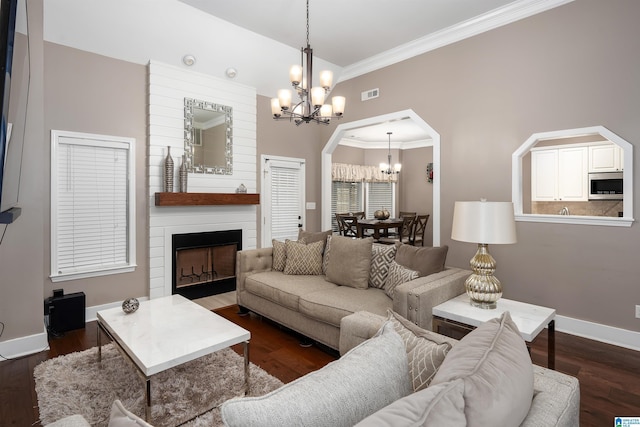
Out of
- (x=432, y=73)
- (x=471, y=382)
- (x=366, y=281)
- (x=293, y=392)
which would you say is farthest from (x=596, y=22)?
(x=293, y=392)

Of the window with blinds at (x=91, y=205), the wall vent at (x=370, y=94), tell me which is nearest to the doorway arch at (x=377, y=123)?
the wall vent at (x=370, y=94)

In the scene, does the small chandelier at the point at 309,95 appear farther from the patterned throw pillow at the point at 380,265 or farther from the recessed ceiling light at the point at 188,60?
the recessed ceiling light at the point at 188,60

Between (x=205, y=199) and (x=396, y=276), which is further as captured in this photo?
(x=205, y=199)

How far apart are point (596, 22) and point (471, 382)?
393 centimetres

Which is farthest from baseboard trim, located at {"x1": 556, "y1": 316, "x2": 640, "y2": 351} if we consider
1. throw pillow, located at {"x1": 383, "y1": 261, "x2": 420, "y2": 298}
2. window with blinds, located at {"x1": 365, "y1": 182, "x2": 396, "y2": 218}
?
window with blinds, located at {"x1": 365, "y1": 182, "x2": 396, "y2": 218}

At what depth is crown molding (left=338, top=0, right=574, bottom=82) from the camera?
3566mm

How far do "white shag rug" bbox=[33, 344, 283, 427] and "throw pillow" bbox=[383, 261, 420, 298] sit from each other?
118cm

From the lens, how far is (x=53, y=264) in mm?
3588

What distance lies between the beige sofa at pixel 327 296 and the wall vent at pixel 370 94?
263 cm

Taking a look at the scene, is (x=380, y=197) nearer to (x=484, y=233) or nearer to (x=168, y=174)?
(x=168, y=174)

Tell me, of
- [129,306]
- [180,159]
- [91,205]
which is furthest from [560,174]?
[91,205]

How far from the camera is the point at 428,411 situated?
72cm

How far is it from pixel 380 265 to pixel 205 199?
2554 millimetres

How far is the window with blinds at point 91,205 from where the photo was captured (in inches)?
142
